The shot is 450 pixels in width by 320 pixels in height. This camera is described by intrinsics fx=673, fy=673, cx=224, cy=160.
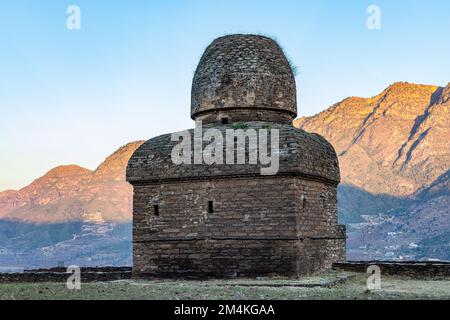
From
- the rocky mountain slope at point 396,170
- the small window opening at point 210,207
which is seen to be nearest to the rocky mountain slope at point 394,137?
the rocky mountain slope at point 396,170

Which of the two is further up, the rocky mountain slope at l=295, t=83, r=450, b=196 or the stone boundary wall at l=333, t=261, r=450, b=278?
the rocky mountain slope at l=295, t=83, r=450, b=196

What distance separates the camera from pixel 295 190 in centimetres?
1909

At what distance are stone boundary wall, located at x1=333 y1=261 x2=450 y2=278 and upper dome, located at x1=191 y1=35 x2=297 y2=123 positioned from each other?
5206mm

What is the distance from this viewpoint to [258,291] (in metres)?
15.3

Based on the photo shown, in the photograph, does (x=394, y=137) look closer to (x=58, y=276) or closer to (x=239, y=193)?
(x=58, y=276)

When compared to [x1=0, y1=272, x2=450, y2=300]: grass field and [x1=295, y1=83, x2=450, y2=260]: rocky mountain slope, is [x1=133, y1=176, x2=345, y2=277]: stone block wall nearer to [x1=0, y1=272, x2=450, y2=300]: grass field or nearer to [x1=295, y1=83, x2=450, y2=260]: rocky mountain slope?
[x1=0, y1=272, x2=450, y2=300]: grass field

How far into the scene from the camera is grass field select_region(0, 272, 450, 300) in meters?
14.0

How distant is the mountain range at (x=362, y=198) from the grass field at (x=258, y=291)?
319 feet

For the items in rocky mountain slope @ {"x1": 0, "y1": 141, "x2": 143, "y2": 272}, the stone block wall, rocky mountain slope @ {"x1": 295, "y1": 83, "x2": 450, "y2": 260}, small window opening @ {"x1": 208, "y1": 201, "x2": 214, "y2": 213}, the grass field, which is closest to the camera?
the grass field

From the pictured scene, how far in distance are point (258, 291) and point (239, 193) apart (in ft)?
15.2

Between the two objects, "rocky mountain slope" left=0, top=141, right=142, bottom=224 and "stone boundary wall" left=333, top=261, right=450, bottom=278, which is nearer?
"stone boundary wall" left=333, top=261, right=450, bottom=278

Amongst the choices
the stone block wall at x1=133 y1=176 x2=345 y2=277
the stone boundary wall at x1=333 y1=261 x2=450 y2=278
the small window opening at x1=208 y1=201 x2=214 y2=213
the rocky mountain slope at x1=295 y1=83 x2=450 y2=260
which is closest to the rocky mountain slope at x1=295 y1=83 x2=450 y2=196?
the rocky mountain slope at x1=295 y1=83 x2=450 y2=260

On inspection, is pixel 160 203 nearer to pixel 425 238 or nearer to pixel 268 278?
pixel 268 278

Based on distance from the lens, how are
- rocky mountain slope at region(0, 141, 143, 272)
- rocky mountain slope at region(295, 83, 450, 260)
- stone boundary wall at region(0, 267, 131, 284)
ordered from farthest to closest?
rocky mountain slope at region(0, 141, 143, 272) → rocky mountain slope at region(295, 83, 450, 260) → stone boundary wall at region(0, 267, 131, 284)
